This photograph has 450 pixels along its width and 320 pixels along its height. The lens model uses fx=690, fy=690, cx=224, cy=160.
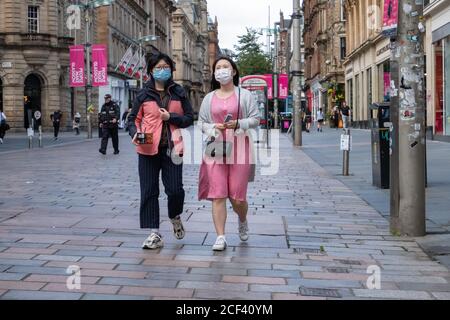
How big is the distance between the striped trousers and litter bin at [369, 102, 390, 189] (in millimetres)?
5503

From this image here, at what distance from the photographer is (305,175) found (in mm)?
14070

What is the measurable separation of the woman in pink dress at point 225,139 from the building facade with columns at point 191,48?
8601 centimetres

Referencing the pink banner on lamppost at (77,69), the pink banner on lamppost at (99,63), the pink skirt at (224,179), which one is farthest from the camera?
the pink banner on lamppost at (99,63)

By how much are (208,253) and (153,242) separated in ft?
1.81

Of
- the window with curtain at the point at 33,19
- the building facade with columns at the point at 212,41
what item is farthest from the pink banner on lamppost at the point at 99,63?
the building facade with columns at the point at 212,41

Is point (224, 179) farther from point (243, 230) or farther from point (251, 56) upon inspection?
point (251, 56)

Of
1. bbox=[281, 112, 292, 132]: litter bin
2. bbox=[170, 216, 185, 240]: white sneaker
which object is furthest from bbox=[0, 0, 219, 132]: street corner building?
bbox=[170, 216, 185, 240]: white sneaker

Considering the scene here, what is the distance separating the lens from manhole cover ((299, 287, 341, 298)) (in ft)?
15.4

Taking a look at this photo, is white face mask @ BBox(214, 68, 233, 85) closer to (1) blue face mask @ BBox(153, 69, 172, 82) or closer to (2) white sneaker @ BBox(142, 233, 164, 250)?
(1) blue face mask @ BBox(153, 69, 172, 82)

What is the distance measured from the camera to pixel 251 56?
79.4m

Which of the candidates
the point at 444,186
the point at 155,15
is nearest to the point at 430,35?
the point at 444,186

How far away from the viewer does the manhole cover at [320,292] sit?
4695 millimetres

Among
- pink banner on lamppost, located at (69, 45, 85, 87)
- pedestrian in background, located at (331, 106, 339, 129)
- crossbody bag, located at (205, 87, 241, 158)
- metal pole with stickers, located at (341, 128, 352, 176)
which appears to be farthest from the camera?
pedestrian in background, located at (331, 106, 339, 129)

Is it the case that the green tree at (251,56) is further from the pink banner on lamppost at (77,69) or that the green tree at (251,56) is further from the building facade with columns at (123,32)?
the pink banner on lamppost at (77,69)
